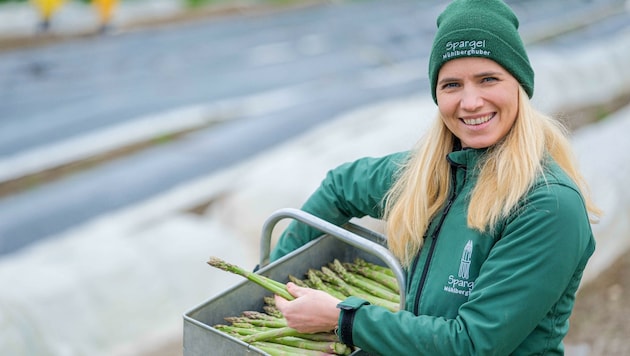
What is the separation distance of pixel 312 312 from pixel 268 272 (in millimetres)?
420

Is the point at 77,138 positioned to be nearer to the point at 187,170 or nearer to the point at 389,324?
the point at 187,170

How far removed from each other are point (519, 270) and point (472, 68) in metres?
0.62

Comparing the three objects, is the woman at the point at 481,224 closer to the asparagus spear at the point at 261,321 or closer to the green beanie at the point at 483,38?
the green beanie at the point at 483,38

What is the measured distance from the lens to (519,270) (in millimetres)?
2566

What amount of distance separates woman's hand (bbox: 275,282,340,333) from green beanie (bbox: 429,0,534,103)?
78cm

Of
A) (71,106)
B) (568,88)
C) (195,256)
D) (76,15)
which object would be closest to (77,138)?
(71,106)

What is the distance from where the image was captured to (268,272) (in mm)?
3158

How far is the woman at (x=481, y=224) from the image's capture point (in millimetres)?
2578

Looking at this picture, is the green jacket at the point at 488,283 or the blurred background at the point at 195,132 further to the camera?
the blurred background at the point at 195,132

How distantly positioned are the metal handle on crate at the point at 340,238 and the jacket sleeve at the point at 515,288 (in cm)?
16

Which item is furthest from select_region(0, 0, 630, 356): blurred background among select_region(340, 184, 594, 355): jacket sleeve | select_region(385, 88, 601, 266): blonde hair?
select_region(340, 184, 594, 355): jacket sleeve

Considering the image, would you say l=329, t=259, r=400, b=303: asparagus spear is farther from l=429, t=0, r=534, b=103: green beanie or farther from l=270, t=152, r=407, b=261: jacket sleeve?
l=429, t=0, r=534, b=103: green beanie

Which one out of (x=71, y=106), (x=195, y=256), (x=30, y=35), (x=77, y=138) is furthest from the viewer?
(x=30, y=35)

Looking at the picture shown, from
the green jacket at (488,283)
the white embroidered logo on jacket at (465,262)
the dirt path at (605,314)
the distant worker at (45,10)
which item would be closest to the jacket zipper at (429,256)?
the green jacket at (488,283)
